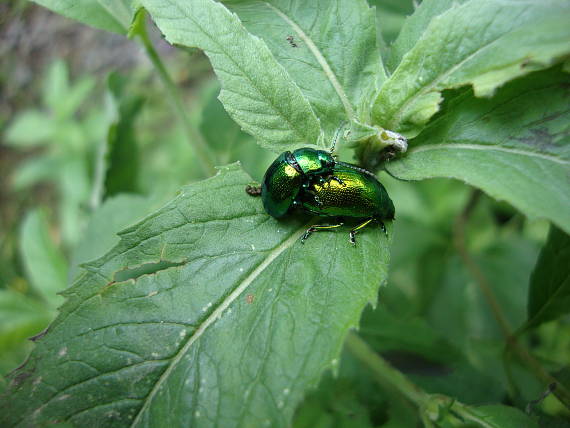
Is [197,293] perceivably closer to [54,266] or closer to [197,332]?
[197,332]

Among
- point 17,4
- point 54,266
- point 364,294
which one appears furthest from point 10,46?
point 364,294

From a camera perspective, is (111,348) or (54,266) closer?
(111,348)

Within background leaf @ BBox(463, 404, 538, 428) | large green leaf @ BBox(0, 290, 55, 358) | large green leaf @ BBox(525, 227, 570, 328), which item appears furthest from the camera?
large green leaf @ BBox(0, 290, 55, 358)

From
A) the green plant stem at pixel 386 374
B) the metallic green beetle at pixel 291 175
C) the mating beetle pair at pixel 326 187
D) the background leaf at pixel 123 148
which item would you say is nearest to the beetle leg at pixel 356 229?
the mating beetle pair at pixel 326 187

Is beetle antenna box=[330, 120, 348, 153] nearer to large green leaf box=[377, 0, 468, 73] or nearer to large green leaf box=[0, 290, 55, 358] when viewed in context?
large green leaf box=[377, 0, 468, 73]

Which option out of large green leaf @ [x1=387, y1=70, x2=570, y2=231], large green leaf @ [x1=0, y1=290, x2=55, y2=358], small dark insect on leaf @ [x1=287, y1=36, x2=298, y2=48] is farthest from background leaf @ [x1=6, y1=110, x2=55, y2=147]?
large green leaf @ [x1=387, y1=70, x2=570, y2=231]

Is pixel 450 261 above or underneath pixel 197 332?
underneath

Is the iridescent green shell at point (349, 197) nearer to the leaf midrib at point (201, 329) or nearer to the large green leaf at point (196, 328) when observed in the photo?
the large green leaf at point (196, 328)
